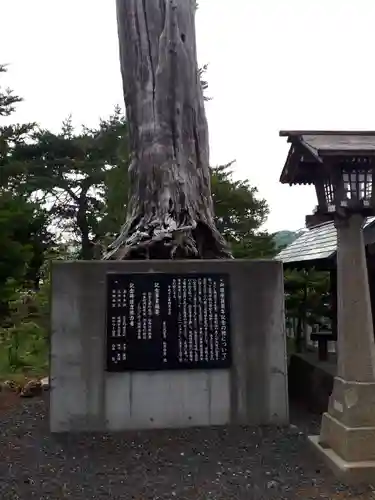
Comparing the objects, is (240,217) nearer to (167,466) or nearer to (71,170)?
(167,466)

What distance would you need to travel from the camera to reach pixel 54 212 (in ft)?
65.0

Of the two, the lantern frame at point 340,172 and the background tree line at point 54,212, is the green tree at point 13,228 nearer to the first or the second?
the background tree line at point 54,212

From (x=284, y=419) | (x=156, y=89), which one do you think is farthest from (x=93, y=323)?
(x=156, y=89)

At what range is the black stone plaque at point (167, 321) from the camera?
4684mm

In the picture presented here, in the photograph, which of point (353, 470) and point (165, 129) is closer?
point (353, 470)

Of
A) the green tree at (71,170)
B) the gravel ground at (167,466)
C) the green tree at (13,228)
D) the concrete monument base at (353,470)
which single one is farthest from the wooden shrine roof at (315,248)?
the green tree at (71,170)

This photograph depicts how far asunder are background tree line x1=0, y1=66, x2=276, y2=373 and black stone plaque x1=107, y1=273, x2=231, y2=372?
2180 millimetres

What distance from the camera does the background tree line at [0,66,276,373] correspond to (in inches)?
375

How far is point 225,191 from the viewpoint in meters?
9.41

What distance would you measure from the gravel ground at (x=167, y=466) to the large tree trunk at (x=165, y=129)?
6.42 ft

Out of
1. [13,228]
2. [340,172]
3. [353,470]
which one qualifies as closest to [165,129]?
[340,172]

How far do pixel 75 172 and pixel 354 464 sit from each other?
17436 mm

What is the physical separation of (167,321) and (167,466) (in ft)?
4.39

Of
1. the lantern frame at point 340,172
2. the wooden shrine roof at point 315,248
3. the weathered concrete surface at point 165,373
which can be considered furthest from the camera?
the wooden shrine roof at point 315,248
